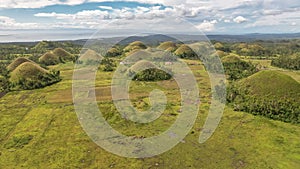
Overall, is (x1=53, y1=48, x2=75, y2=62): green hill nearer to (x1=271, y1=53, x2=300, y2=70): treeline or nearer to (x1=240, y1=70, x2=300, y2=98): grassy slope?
(x1=271, y1=53, x2=300, y2=70): treeline

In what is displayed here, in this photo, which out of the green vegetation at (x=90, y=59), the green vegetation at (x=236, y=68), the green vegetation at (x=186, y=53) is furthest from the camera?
the green vegetation at (x=186, y=53)

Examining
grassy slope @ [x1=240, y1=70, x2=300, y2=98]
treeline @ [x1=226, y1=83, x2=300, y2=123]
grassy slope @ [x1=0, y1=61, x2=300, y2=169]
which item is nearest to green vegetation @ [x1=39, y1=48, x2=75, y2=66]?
grassy slope @ [x1=0, y1=61, x2=300, y2=169]

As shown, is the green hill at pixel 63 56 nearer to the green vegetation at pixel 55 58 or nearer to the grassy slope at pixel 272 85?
the green vegetation at pixel 55 58

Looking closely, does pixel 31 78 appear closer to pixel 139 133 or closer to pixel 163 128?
pixel 139 133

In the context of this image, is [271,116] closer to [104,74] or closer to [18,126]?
[18,126]

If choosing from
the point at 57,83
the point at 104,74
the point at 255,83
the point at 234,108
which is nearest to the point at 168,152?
the point at 234,108

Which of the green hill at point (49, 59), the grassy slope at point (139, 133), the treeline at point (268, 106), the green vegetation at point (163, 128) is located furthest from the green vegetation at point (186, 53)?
the grassy slope at point (139, 133)
